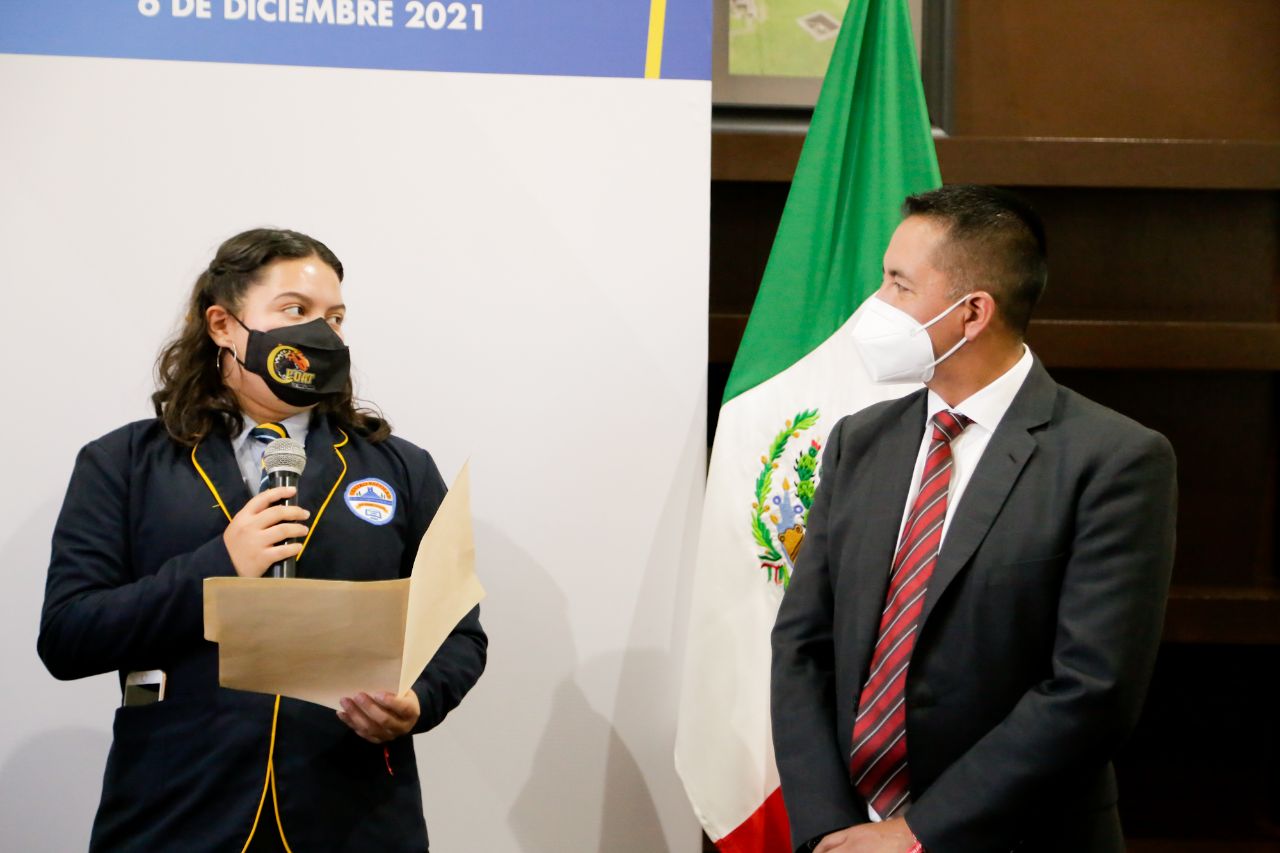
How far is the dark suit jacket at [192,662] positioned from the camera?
1773 millimetres

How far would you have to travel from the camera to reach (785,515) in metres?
2.54

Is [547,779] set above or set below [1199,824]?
above

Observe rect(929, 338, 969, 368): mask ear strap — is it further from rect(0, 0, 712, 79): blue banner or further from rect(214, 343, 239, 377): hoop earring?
rect(214, 343, 239, 377): hoop earring

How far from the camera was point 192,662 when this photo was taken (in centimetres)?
184

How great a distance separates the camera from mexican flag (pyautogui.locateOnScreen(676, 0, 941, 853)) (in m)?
2.54

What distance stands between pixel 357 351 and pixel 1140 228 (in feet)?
7.22

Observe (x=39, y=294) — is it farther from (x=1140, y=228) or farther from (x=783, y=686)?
(x=1140, y=228)

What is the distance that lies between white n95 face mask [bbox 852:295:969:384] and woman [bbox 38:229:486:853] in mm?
Result: 801

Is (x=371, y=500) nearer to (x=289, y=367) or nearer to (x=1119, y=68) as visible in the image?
(x=289, y=367)

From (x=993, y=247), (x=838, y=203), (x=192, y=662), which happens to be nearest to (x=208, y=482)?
(x=192, y=662)

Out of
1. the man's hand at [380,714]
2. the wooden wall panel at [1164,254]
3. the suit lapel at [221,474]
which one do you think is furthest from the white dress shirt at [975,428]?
the wooden wall panel at [1164,254]

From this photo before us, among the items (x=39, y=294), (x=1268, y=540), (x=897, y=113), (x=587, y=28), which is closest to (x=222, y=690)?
(x=39, y=294)

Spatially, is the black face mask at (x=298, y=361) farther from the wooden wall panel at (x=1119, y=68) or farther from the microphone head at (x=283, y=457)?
the wooden wall panel at (x=1119, y=68)

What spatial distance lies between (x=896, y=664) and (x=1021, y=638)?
189 millimetres
